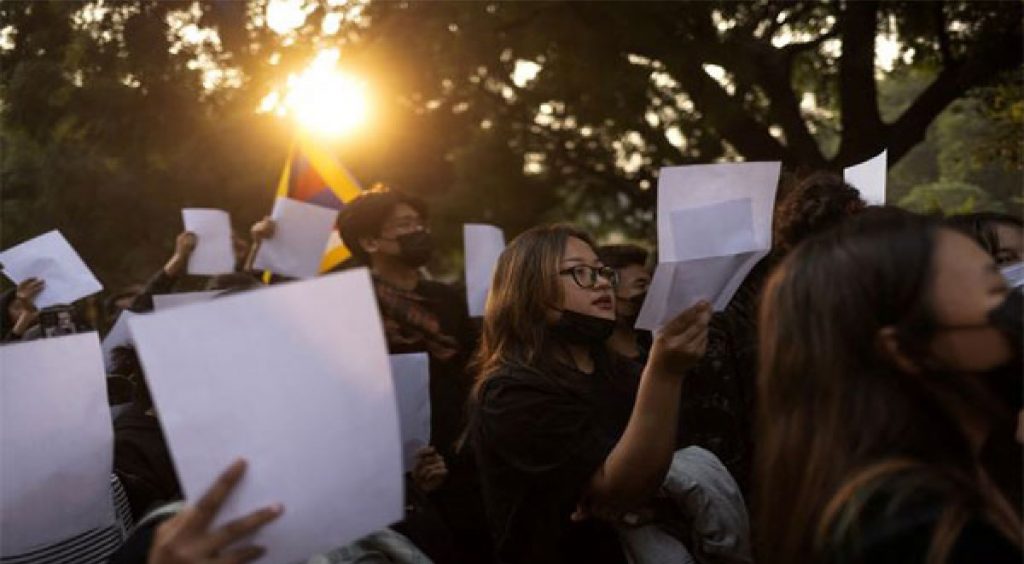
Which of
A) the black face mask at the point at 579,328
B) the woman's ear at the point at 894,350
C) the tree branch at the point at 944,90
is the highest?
the tree branch at the point at 944,90

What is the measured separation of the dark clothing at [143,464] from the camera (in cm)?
282

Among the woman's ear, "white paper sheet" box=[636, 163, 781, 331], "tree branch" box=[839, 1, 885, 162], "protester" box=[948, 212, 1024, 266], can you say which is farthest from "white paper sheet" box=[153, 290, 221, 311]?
"tree branch" box=[839, 1, 885, 162]

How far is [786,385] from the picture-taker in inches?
72.1

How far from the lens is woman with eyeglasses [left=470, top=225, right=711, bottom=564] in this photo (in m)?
2.46

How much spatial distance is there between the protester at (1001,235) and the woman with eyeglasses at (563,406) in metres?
1.34

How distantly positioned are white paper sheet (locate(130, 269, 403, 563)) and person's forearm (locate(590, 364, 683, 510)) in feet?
2.86

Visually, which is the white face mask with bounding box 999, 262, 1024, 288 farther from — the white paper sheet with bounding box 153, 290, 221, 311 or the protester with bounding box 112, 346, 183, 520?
the white paper sheet with bounding box 153, 290, 221, 311

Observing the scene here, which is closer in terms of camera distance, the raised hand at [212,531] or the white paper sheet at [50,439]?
the raised hand at [212,531]

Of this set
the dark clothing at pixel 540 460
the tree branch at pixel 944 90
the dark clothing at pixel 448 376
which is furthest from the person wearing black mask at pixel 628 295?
the tree branch at pixel 944 90

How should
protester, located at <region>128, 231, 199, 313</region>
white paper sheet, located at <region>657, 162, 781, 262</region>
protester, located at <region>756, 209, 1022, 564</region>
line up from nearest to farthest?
protester, located at <region>756, 209, 1022, 564</region>
white paper sheet, located at <region>657, 162, 781, 262</region>
protester, located at <region>128, 231, 199, 313</region>

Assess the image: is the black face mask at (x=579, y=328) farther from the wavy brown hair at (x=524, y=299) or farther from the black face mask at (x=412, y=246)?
the black face mask at (x=412, y=246)

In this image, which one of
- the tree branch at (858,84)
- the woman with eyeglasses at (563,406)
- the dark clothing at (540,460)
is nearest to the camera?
the woman with eyeglasses at (563,406)

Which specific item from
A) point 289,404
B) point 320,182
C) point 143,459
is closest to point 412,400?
point 143,459

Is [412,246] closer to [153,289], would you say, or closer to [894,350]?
[153,289]
